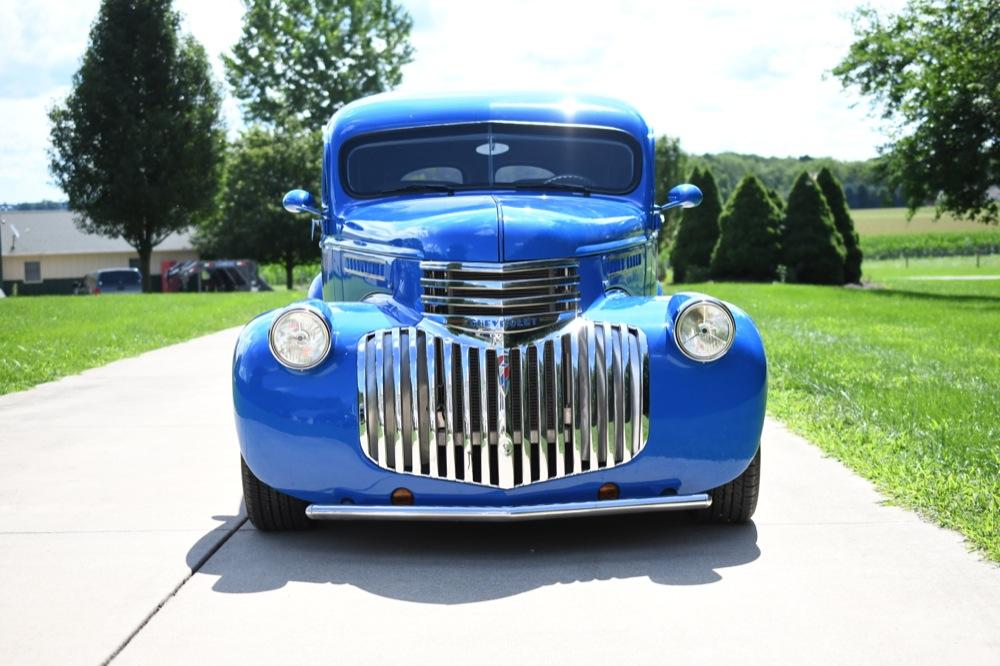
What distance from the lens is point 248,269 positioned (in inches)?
2020

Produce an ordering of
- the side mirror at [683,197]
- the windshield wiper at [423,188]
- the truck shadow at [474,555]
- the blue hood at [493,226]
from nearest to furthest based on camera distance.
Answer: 1. the truck shadow at [474,555]
2. the blue hood at [493,226]
3. the windshield wiper at [423,188]
4. the side mirror at [683,197]

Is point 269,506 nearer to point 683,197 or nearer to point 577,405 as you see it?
point 577,405

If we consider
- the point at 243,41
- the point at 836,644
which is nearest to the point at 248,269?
the point at 243,41

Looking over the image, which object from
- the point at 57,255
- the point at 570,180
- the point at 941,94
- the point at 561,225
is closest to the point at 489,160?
the point at 570,180

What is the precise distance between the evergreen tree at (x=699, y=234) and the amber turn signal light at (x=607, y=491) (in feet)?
130

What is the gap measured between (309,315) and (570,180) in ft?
7.19

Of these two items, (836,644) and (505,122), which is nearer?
(836,644)

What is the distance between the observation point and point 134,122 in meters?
43.8

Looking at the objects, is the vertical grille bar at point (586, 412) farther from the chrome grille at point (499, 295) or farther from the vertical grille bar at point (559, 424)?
the chrome grille at point (499, 295)

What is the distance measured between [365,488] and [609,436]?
1021mm

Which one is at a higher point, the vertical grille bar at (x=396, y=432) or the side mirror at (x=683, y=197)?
the side mirror at (x=683, y=197)

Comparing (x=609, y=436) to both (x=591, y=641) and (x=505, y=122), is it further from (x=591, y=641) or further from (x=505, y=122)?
(x=505, y=122)

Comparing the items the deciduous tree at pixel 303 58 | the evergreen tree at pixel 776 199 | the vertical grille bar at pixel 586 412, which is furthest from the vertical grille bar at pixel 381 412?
the deciduous tree at pixel 303 58

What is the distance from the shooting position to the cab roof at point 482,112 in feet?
22.7
